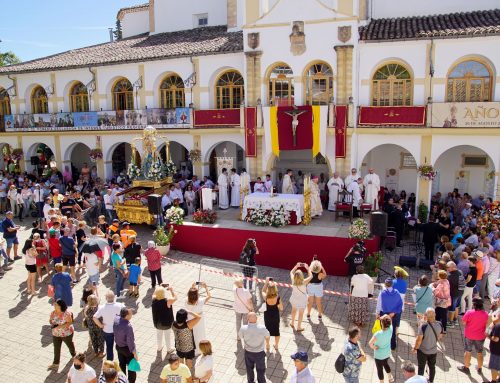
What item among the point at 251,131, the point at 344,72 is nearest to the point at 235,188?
the point at 251,131

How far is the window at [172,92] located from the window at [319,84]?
7.03 m

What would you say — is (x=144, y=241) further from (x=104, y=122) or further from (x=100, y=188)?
(x=104, y=122)

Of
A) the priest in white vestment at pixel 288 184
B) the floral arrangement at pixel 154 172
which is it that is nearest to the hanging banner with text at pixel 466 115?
the priest in white vestment at pixel 288 184

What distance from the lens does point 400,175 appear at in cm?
2120

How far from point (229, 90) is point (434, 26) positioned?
9405 mm

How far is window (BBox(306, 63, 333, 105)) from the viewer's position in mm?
19000

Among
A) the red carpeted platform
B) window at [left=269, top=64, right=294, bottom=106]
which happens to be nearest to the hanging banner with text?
window at [left=269, top=64, right=294, bottom=106]

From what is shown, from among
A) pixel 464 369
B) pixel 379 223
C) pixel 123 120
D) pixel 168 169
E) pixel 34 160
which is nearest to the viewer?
pixel 464 369

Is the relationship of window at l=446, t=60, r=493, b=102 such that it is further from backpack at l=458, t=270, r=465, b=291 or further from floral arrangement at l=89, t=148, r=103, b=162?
floral arrangement at l=89, t=148, r=103, b=162

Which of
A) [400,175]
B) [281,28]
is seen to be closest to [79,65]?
[281,28]

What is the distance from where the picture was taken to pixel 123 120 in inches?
928

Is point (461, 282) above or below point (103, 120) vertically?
below

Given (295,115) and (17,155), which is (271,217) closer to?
(295,115)

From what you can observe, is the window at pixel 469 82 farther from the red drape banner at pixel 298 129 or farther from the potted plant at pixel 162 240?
the potted plant at pixel 162 240
